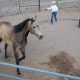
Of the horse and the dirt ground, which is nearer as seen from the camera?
the horse

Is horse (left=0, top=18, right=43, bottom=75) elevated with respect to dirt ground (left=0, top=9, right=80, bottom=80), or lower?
elevated

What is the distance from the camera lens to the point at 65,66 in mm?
9570

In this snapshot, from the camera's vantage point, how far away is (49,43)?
39.0ft

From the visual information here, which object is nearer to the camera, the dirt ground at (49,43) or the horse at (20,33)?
the horse at (20,33)

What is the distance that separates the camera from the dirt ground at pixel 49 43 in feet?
32.6

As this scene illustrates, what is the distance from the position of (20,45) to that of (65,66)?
1828 millimetres

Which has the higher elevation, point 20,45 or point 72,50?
point 20,45

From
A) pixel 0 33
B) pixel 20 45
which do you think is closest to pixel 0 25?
pixel 0 33

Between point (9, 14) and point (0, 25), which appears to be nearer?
point (0, 25)

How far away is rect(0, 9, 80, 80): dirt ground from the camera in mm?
9938

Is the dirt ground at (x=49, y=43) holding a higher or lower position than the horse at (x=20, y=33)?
lower

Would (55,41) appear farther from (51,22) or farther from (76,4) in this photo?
(76,4)

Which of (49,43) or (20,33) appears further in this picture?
(49,43)

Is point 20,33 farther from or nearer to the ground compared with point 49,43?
farther from the ground
